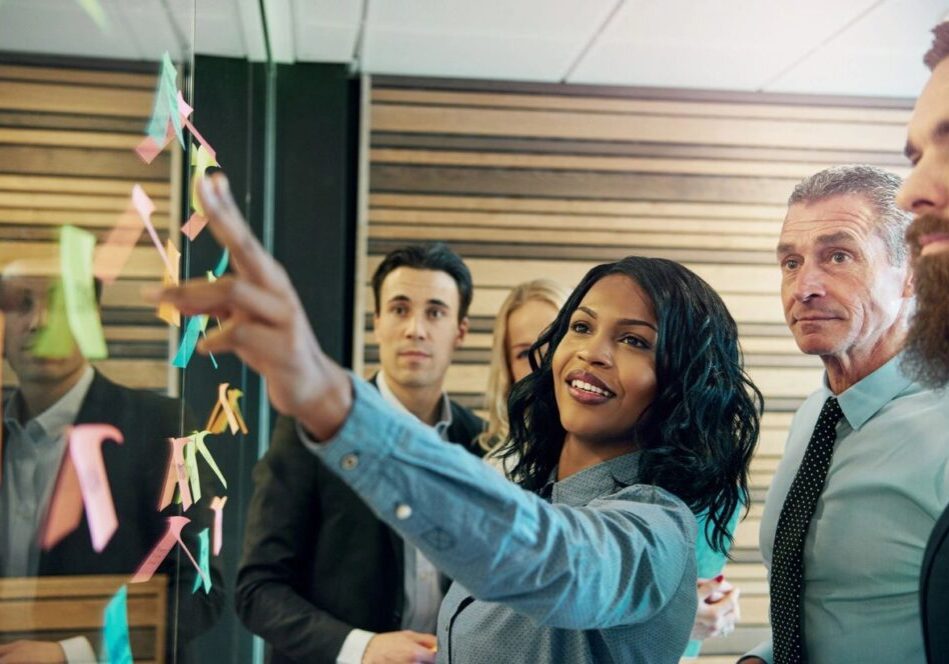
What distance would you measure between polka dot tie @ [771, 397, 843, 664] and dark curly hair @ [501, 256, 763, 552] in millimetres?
132

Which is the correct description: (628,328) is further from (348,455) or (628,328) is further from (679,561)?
(348,455)

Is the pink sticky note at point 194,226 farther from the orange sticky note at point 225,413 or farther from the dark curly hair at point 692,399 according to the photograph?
the dark curly hair at point 692,399

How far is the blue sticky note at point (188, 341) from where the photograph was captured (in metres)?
1.21

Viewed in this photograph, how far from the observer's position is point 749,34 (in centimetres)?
342

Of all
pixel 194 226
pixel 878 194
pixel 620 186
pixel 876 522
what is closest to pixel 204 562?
pixel 194 226

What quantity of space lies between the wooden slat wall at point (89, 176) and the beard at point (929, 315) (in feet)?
2.82

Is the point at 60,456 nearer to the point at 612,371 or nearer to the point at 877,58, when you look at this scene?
the point at 612,371

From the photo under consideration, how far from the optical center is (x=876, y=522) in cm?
151

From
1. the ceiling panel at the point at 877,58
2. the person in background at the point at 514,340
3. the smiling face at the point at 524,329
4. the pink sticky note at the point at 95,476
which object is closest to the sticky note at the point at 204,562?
the pink sticky note at the point at 95,476

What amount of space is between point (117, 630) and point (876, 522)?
1117 millimetres

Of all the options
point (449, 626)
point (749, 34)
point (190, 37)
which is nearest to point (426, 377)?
point (449, 626)

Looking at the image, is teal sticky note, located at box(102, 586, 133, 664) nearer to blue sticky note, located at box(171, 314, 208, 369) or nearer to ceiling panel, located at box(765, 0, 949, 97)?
blue sticky note, located at box(171, 314, 208, 369)

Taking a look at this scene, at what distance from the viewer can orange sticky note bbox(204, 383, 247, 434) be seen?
1.83 metres

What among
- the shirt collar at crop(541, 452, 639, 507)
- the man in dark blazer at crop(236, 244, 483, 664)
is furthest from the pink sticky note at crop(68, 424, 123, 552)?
the man in dark blazer at crop(236, 244, 483, 664)
